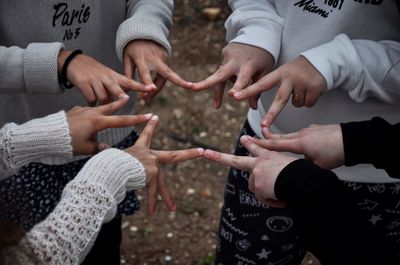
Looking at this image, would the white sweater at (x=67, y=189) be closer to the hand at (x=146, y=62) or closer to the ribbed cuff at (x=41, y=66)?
the ribbed cuff at (x=41, y=66)

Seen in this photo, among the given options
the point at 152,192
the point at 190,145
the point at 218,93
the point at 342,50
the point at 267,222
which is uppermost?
the point at 342,50

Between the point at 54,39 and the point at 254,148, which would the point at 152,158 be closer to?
the point at 254,148

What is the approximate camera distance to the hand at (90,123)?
4.46 feet

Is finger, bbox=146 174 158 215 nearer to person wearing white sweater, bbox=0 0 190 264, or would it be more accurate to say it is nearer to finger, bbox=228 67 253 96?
person wearing white sweater, bbox=0 0 190 264

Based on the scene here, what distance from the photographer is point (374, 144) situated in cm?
131

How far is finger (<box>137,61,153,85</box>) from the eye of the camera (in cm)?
152

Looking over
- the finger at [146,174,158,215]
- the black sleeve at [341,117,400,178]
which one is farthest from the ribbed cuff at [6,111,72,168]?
the black sleeve at [341,117,400,178]

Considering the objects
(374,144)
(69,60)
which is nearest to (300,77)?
(374,144)

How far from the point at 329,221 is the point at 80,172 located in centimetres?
52

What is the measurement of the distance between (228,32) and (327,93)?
1.26ft

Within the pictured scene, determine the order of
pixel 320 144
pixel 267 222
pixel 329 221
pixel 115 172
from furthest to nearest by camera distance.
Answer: pixel 267 222
pixel 320 144
pixel 115 172
pixel 329 221

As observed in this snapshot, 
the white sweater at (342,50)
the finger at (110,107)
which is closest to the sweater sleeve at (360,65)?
the white sweater at (342,50)

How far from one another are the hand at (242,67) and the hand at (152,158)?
0.19m

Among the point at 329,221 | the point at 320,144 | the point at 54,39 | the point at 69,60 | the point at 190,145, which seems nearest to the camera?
the point at 329,221
